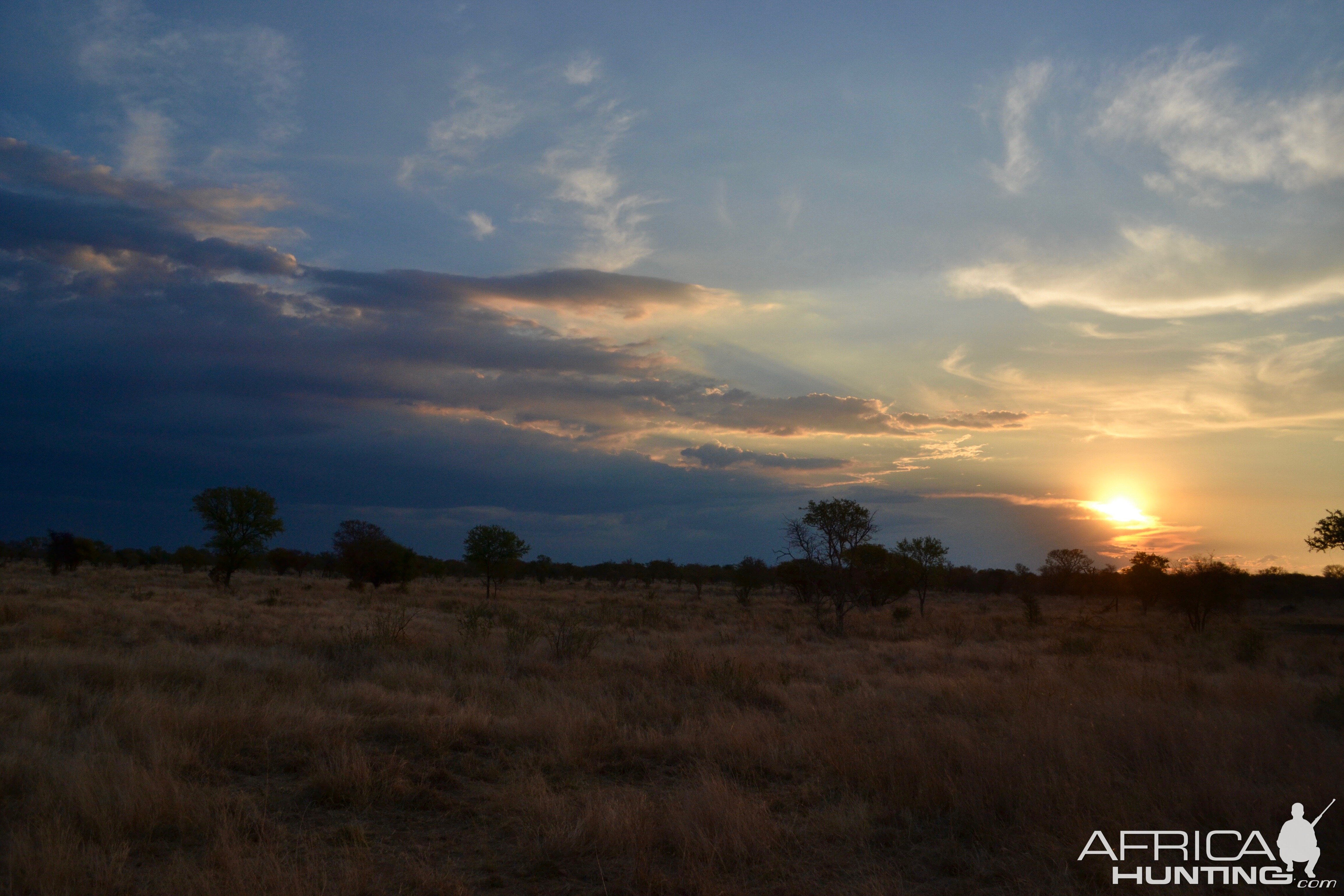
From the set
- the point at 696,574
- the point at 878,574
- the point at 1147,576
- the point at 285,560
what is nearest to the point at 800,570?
the point at 878,574

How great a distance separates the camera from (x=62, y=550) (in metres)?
58.0

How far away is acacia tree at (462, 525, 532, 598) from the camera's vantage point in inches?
2430

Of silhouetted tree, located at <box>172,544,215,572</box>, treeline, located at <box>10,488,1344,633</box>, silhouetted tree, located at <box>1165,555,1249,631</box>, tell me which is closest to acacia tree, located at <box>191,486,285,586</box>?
treeline, located at <box>10,488,1344,633</box>

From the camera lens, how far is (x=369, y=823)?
22.9ft

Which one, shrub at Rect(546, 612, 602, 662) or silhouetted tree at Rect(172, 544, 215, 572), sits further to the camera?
silhouetted tree at Rect(172, 544, 215, 572)

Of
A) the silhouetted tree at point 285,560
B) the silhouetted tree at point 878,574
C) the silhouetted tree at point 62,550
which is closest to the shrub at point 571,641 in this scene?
the silhouetted tree at point 878,574

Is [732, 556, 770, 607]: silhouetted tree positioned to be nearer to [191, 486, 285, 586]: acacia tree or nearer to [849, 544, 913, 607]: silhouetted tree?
[849, 544, 913, 607]: silhouetted tree

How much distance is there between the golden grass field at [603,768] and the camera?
583cm

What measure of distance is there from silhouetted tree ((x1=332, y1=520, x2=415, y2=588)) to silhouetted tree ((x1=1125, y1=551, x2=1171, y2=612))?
53.0 metres

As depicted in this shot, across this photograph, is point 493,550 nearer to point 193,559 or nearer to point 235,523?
point 235,523

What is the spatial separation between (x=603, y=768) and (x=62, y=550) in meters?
68.8

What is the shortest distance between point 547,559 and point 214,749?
302ft

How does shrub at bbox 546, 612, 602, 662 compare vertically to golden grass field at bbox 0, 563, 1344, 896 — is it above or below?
below

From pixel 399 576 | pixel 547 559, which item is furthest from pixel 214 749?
pixel 547 559
